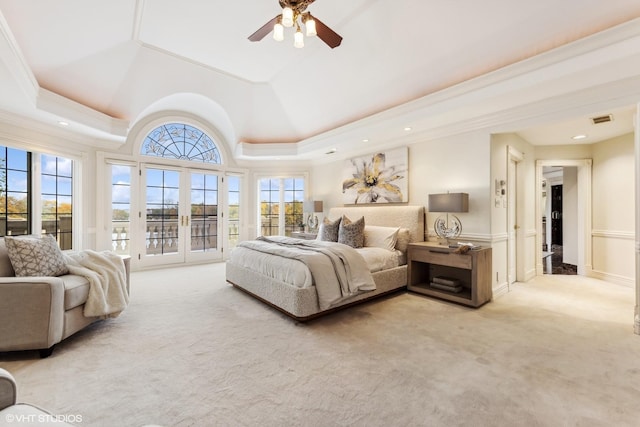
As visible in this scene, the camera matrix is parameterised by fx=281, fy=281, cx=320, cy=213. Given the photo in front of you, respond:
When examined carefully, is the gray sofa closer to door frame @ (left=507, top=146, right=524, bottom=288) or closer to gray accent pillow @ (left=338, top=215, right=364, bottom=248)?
gray accent pillow @ (left=338, top=215, right=364, bottom=248)

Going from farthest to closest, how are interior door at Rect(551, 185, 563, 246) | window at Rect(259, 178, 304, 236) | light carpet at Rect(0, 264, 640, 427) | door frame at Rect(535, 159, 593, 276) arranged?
interior door at Rect(551, 185, 563, 246) → window at Rect(259, 178, 304, 236) → door frame at Rect(535, 159, 593, 276) → light carpet at Rect(0, 264, 640, 427)

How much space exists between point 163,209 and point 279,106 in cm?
320

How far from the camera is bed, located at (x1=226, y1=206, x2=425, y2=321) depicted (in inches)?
116

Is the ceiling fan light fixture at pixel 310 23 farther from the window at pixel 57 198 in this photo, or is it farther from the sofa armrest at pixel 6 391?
the window at pixel 57 198

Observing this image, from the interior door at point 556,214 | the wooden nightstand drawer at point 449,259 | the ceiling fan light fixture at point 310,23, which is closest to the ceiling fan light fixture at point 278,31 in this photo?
the ceiling fan light fixture at point 310,23

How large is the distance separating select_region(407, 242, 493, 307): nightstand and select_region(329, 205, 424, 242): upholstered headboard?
466mm

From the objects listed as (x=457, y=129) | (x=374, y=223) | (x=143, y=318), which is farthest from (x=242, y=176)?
(x=457, y=129)

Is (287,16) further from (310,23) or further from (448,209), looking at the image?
(448,209)

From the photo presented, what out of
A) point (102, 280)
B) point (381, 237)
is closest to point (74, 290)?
point (102, 280)

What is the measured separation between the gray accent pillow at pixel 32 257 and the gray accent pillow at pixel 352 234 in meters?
3.34

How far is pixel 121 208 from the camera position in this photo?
5.39 m

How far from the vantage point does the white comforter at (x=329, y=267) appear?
9.71 feet

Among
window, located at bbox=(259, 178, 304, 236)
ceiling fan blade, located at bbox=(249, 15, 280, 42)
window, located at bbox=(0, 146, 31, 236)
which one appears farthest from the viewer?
window, located at bbox=(259, 178, 304, 236)

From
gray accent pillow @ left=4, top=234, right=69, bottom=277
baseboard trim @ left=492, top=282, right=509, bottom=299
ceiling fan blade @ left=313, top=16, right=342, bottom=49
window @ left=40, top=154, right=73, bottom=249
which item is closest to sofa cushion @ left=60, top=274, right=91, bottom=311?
gray accent pillow @ left=4, top=234, right=69, bottom=277
